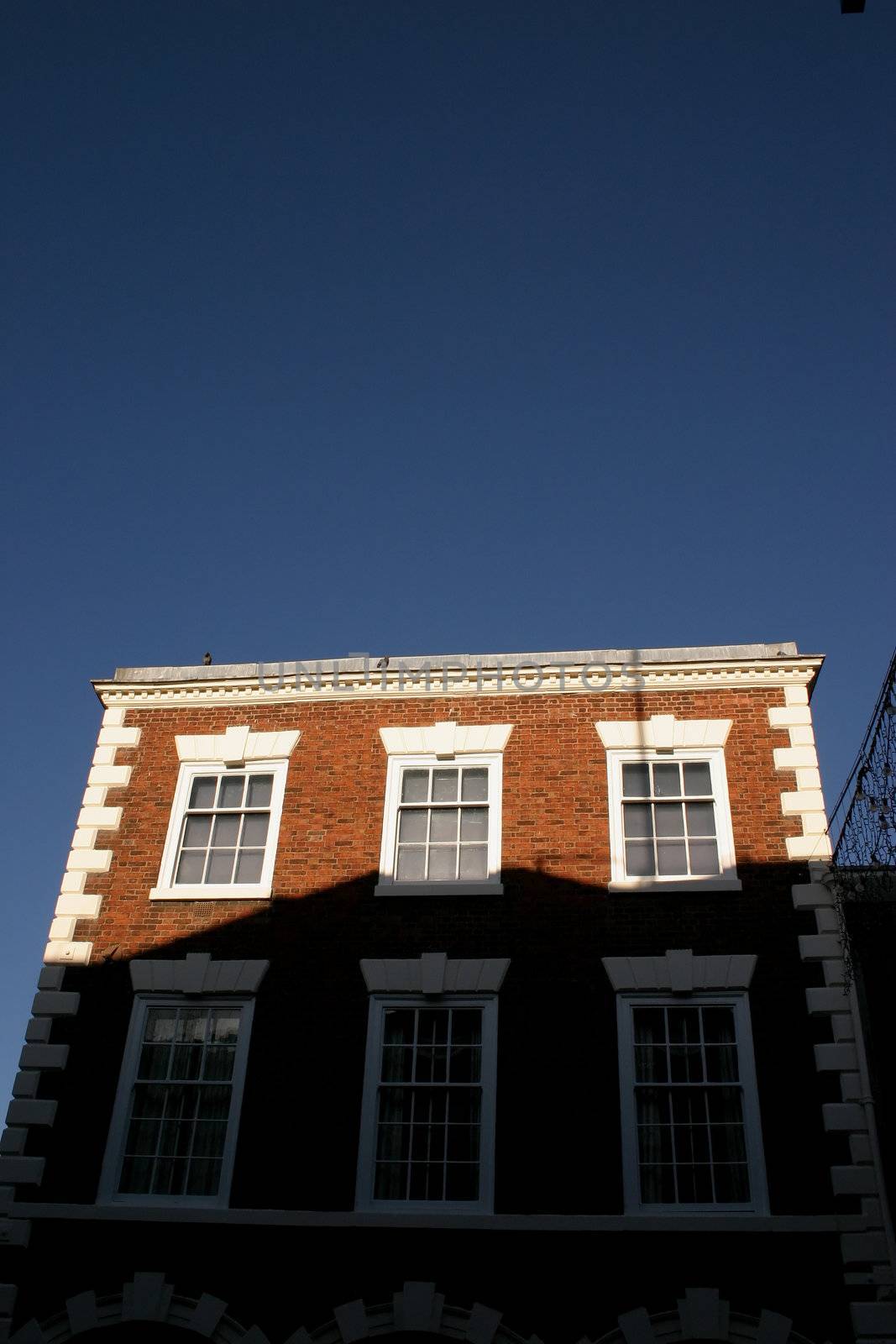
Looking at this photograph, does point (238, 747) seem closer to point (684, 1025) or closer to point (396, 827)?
point (396, 827)

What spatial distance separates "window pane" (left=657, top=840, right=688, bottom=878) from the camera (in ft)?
47.5

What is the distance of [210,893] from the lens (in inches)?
586

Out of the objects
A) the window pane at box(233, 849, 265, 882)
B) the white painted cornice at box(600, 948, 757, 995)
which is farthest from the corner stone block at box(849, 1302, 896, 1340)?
the window pane at box(233, 849, 265, 882)

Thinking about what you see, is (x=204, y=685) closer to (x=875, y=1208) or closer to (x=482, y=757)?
(x=482, y=757)

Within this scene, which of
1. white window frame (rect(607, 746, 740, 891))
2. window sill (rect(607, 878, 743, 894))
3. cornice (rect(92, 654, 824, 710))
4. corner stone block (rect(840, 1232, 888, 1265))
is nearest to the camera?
corner stone block (rect(840, 1232, 888, 1265))

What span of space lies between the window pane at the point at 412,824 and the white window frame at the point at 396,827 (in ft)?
0.30

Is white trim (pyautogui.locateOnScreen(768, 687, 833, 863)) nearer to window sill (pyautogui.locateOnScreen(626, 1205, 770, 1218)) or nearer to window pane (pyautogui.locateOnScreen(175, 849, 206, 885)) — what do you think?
window sill (pyautogui.locateOnScreen(626, 1205, 770, 1218))

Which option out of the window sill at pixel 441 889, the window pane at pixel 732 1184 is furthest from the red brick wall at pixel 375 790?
the window pane at pixel 732 1184

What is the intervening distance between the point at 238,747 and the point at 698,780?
6.05 meters

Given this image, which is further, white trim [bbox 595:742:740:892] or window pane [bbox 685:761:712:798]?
window pane [bbox 685:761:712:798]

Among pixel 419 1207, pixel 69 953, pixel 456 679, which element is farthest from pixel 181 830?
pixel 419 1207

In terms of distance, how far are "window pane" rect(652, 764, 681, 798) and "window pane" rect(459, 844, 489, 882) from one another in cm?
230

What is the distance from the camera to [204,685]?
54.7ft

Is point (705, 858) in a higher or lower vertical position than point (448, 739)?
lower
